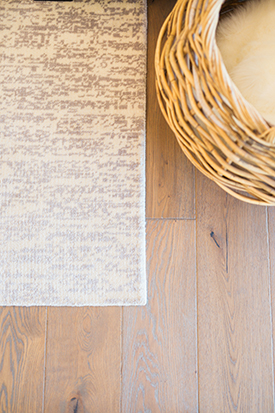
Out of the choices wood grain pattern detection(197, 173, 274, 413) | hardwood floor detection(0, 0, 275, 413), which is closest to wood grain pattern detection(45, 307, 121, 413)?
hardwood floor detection(0, 0, 275, 413)

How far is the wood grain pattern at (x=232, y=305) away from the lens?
2.56 ft

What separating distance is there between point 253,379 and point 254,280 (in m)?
0.23

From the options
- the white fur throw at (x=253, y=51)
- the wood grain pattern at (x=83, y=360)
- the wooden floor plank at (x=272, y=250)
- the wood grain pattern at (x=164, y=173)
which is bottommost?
the wood grain pattern at (x=83, y=360)

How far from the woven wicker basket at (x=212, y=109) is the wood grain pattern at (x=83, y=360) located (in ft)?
1.44

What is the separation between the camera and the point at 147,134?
2.79ft

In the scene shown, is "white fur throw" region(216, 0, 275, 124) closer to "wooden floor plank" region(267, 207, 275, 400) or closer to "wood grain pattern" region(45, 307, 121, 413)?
"wooden floor plank" region(267, 207, 275, 400)

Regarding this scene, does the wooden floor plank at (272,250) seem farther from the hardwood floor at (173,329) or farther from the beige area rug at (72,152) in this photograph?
the beige area rug at (72,152)

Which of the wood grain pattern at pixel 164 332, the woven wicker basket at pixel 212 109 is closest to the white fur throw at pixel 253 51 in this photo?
the woven wicker basket at pixel 212 109

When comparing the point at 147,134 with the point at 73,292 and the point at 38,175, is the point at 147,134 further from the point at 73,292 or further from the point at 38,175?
the point at 73,292

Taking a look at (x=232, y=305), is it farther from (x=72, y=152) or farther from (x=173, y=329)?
(x=72, y=152)

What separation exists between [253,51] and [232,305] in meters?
0.59

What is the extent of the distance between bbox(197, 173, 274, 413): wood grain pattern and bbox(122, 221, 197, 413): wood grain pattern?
0.03 m

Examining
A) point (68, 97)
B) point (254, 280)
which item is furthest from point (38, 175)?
point (254, 280)

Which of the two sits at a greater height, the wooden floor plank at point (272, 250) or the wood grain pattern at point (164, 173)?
the wood grain pattern at point (164, 173)
